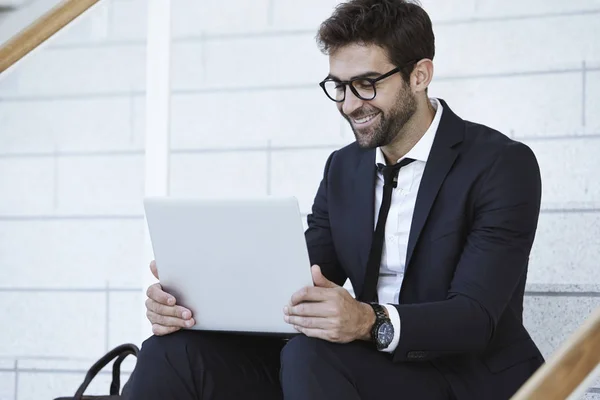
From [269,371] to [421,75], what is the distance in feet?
1.92

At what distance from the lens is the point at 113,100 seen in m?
2.71

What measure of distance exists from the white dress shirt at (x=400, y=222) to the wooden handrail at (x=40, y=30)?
77cm

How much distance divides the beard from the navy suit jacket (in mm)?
61

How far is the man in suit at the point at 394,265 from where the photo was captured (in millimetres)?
1442

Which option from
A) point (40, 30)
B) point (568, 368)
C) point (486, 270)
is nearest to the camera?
point (568, 368)

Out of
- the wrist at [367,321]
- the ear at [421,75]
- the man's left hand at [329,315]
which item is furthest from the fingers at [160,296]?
the ear at [421,75]

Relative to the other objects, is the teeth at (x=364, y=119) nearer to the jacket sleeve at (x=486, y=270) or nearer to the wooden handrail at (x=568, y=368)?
the jacket sleeve at (x=486, y=270)

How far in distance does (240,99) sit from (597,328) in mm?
1846

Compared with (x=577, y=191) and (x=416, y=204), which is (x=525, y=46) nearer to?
(x=577, y=191)

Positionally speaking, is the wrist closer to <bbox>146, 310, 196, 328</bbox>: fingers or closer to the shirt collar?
<bbox>146, 310, 196, 328</bbox>: fingers

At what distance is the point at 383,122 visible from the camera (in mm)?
1720

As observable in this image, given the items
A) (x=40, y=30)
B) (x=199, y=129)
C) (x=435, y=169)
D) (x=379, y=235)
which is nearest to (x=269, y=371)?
(x=379, y=235)

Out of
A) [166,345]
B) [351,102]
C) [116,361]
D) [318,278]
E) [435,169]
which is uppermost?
[351,102]

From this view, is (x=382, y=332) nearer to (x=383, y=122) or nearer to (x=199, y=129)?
(x=383, y=122)
